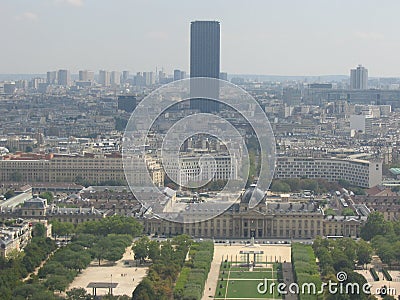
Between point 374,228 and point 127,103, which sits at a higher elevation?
point 127,103

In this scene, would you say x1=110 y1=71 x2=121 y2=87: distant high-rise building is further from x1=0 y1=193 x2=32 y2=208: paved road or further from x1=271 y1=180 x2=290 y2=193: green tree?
x1=0 y1=193 x2=32 y2=208: paved road

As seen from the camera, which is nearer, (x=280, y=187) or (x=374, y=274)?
(x=374, y=274)

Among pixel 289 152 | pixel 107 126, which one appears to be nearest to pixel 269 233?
pixel 289 152

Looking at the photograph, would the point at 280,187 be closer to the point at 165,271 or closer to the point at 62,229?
the point at 62,229

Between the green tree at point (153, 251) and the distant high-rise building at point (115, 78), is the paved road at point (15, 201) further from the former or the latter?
the distant high-rise building at point (115, 78)

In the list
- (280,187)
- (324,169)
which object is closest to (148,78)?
(324,169)

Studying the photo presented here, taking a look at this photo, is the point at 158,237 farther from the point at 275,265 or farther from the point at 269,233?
the point at 275,265
